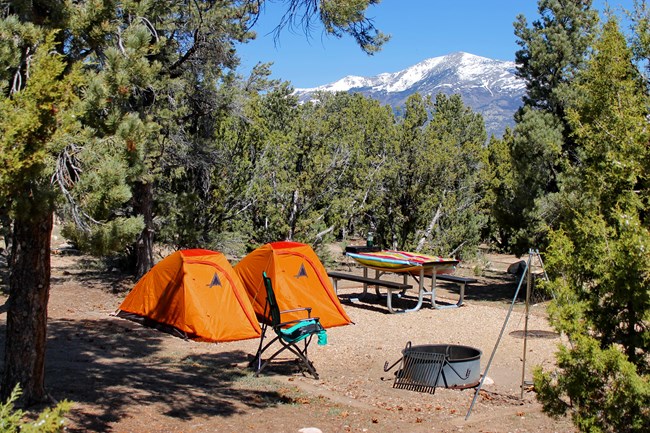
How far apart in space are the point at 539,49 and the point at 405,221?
593 cm

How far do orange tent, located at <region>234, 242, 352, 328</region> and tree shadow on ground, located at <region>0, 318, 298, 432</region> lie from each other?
6.29ft

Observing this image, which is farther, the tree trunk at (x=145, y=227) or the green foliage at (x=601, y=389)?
the tree trunk at (x=145, y=227)

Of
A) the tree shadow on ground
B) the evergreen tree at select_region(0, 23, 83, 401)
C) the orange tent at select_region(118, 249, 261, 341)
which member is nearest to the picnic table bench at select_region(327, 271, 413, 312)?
the orange tent at select_region(118, 249, 261, 341)

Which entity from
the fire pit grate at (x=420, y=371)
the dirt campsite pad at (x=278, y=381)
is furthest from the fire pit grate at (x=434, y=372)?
the dirt campsite pad at (x=278, y=381)

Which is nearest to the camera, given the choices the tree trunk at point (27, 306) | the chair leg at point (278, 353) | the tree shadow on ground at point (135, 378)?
the tree trunk at point (27, 306)

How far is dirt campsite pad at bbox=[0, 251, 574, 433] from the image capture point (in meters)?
6.67

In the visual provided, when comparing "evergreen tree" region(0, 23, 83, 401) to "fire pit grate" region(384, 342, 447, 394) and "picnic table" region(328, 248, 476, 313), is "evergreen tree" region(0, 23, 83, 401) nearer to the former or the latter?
"fire pit grate" region(384, 342, 447, 394)

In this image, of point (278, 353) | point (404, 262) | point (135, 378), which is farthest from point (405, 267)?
point (135, 378)

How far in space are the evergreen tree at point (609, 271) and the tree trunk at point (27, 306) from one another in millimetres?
4257

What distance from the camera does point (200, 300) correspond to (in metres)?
10.8

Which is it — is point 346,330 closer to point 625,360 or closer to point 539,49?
point 625,360

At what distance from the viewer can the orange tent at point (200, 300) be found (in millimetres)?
10609

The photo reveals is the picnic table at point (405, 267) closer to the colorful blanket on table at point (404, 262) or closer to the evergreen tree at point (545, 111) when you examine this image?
the colorful blanket on table at point (404, 262)

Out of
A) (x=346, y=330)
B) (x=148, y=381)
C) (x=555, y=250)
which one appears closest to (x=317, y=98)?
(x=346, y=330)
